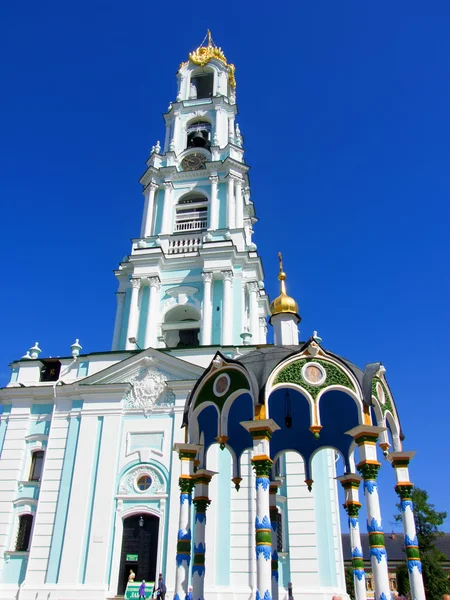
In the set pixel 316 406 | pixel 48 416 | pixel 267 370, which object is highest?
pixel 48 416

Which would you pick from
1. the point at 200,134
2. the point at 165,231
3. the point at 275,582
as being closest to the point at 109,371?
the point at 165,231

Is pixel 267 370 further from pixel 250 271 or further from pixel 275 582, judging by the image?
pixel 250 271

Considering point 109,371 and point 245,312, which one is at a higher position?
point 245,312

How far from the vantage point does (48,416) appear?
75.0 feet

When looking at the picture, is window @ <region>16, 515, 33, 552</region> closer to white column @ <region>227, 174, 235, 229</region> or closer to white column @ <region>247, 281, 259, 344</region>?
white column @ <region>247, 281, 259, 344</region>

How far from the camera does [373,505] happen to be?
33.1ft

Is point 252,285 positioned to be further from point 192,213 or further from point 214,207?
point 192,213

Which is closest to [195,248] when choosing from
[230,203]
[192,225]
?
[192,225]

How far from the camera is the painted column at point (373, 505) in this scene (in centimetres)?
964

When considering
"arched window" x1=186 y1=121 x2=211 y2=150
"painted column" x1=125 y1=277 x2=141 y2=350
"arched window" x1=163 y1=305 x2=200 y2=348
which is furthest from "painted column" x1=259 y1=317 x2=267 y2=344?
"arched window" x1=186 y1=121 x2=211 y2=150

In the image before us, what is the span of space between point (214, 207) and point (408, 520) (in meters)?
20.5

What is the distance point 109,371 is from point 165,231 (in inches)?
362

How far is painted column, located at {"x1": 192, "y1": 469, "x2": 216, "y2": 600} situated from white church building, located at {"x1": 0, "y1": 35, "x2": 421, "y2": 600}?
1344mm

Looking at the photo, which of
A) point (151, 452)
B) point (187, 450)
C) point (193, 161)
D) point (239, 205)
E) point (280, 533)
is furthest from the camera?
point (193, 161)
